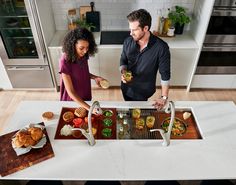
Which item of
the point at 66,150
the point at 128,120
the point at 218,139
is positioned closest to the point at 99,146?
the point at 66,150

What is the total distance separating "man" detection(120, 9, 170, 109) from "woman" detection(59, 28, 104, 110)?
35 centimetres

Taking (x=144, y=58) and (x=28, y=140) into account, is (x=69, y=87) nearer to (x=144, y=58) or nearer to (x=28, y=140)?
(x=28, y=140)

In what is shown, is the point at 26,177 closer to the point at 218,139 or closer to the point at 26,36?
the point at 218,139

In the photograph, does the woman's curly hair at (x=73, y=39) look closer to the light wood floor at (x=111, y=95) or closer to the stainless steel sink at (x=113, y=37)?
the stainless steel sink at (x=113, y=37)

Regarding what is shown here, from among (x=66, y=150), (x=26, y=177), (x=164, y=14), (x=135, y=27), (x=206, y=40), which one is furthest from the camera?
(x=164, y=14)

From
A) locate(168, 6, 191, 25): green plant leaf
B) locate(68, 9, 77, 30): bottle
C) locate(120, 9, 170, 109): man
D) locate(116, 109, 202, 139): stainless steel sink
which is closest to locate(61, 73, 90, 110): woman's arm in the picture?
locate(116, 109, 202, 139): stainless steel sink

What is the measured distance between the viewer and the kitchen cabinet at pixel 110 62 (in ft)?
9.63

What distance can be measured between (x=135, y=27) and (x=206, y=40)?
164 cm

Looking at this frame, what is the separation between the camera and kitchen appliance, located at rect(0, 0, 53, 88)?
8.84 ft

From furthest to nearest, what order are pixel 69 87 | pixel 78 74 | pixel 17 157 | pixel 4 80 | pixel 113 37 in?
1. pixel 4 80
2. pixel 113 37
3. pixel 78 74
4. pixel 69 87
5. pixel 17 157

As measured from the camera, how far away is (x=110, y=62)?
3.05 meters

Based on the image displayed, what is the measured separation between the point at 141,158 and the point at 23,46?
257cm

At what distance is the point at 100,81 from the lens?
1865mm

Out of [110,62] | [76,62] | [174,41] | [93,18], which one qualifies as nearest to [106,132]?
[76,62]
